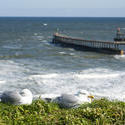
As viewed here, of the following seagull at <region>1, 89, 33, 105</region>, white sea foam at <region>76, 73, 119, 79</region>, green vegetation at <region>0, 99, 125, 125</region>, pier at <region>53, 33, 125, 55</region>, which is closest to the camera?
green vegetation at <region>0, 99, 125, 125</region>

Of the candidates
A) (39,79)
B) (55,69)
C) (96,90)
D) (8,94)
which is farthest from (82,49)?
(8,94)

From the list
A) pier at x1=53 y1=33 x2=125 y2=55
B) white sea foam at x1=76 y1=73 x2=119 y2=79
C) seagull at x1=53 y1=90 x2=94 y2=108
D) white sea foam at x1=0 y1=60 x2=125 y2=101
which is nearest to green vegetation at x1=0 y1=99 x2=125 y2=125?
seagull at x1=53 y1=90 x2=94 y2=108

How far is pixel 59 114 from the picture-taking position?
9938 mm

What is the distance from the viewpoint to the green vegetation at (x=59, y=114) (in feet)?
30.3

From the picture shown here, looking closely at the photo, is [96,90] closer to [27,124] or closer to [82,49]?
[27,124]

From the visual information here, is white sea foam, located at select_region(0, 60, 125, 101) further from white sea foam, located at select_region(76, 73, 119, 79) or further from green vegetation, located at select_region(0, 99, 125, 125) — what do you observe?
green vegetation, located at select_region(0, 99, 125, 125)

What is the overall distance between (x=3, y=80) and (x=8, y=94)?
43.1ft

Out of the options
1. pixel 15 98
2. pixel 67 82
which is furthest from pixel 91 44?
pixel 15 98

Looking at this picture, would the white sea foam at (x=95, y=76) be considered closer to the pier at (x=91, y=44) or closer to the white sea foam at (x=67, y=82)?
the white sea foam at (x=67, y=82)

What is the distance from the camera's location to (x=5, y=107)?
418 inches

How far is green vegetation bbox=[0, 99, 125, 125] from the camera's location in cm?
923

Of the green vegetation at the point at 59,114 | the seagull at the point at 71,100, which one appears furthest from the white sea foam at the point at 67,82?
the green vegetation at the point at 59,114

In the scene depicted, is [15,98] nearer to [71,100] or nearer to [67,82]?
[71,100]

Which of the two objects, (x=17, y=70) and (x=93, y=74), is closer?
(x=93, y=74)
